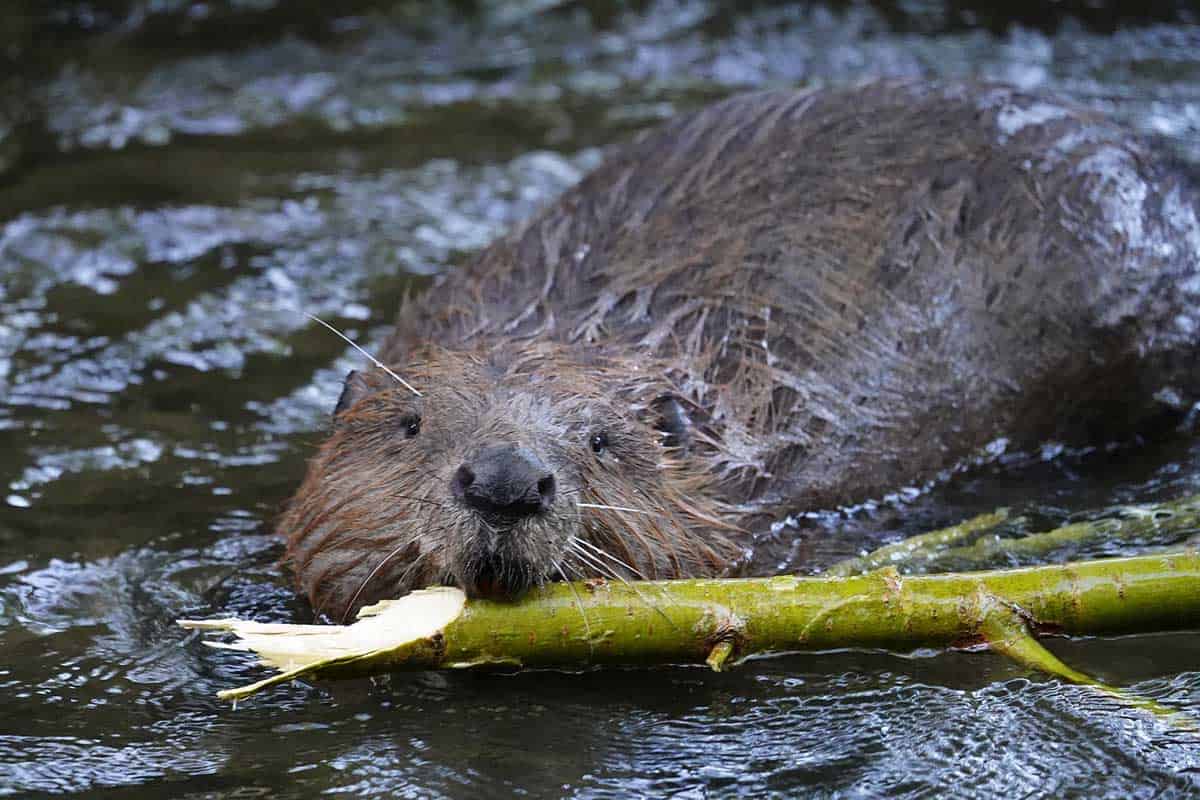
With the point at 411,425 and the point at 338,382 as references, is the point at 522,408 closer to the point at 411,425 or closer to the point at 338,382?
the point at 411,425

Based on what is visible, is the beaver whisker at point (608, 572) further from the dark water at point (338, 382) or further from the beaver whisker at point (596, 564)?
the dark water at point (338, 382)

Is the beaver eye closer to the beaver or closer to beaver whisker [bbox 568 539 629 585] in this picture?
the beaver

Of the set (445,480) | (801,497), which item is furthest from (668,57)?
(445,480)

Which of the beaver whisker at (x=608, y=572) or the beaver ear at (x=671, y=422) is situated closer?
the beaver whisker at (x=608, y=572)

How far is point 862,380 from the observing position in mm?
5066

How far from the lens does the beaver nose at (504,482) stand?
355 cm

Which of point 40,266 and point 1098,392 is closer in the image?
point 1098,392

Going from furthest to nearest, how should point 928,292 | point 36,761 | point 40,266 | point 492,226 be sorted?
point 492,226 → point 40,266 → point 928,292 → point 36,761

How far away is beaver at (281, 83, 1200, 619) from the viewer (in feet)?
13.7

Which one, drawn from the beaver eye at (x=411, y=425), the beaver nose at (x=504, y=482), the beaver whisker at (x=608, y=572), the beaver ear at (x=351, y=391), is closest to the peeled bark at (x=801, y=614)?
the beaver whisker at (x=608, y=572)

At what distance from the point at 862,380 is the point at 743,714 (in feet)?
4.71

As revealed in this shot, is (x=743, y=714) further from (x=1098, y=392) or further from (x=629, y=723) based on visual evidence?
(x=1098, y=392)

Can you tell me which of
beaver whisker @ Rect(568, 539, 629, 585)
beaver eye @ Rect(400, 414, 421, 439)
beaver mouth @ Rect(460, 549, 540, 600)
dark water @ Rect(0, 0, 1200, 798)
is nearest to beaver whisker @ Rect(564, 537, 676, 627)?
beaver whisker @ Rect(568, 539, 629, 585)

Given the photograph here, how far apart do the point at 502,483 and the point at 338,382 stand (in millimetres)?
2621
